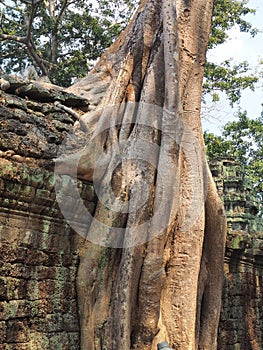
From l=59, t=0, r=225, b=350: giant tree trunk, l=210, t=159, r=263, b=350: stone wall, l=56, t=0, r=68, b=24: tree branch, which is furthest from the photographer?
l=56, t=0, r=68, b=24: tree branch

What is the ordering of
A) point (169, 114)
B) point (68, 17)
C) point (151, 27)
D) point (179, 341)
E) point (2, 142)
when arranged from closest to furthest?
point (2, 142)
point (179, 341)
point (169, 114)
point (151, 27)
point (68, 17)

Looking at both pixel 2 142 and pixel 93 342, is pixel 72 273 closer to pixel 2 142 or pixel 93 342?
pixel 93 342

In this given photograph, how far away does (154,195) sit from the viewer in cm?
319

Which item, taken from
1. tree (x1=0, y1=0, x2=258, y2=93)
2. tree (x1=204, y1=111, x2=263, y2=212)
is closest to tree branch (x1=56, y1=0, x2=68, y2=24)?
tree (x1=0, y1=0, x2=258, y2=93)

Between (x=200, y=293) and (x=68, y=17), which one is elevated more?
(x=68, y=17)

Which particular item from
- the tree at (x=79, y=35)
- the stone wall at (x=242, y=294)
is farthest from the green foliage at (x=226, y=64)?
the stone wall at (x=242, y=294)

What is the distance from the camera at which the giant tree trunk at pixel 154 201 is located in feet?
9.78

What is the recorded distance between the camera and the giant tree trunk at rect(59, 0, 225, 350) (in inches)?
117

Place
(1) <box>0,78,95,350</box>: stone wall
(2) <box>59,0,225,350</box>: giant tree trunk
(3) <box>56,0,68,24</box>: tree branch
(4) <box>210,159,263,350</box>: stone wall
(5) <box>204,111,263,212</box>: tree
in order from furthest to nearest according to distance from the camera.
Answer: (5) <box>204,111,263,212</box>: tree, (3) <box>56,0,68,24</box>: tree branch, (4) <box>210,159,263,350</box>: stone wall, (2) <box>59,0,225,350</box>: giant tree trunk, (1) <box>0,78,95,350</box>: stone wall

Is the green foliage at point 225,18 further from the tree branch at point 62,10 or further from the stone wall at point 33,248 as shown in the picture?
the stone wall at point 33,248

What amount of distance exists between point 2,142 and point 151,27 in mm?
1569

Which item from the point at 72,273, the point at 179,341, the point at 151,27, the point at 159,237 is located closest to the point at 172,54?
the point at 151,27

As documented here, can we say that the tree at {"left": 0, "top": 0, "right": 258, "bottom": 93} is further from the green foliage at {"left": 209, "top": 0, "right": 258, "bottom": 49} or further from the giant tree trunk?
the giant tree trunk

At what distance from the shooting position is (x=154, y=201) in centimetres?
317
